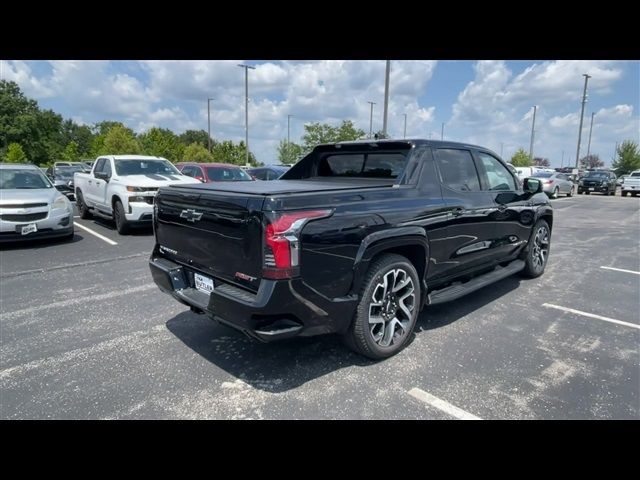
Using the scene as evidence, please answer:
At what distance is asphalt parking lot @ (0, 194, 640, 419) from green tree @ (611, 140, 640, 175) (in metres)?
62.9

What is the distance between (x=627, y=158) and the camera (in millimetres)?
55062

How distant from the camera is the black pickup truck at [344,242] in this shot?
8.59 feet

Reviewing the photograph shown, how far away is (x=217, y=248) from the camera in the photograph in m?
2.94

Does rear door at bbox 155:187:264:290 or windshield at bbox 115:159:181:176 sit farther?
windshield at bbox 115:159:181:176

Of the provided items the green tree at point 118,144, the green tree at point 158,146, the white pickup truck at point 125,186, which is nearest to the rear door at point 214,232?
the white pickup truck at point 125,186

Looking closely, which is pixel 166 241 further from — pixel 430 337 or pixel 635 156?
pixel 635 156

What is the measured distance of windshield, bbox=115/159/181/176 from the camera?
9537 mm

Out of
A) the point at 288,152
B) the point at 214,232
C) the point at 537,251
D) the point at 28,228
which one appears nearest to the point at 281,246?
the point at 214,232

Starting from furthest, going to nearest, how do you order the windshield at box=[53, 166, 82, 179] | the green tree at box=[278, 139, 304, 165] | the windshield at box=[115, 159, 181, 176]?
the green tree at box=[278, 139, 304, 165] → the windshield at box=[53, 166, 82, 179] → the windshield at box=[115, 159, 181, 176]

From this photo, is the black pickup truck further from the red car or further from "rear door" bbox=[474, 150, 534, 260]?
the red car

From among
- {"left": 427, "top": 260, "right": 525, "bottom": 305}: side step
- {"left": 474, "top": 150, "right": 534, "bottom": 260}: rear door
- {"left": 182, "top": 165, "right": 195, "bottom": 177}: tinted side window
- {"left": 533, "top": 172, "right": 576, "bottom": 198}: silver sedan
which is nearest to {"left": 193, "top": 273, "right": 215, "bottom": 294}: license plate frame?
{"left": 427, "top": 260, "right": 525, "bottom": 305}: side step

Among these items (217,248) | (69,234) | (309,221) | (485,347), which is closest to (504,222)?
(485,347)

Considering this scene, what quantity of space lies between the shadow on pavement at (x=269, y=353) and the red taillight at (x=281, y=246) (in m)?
0.94
